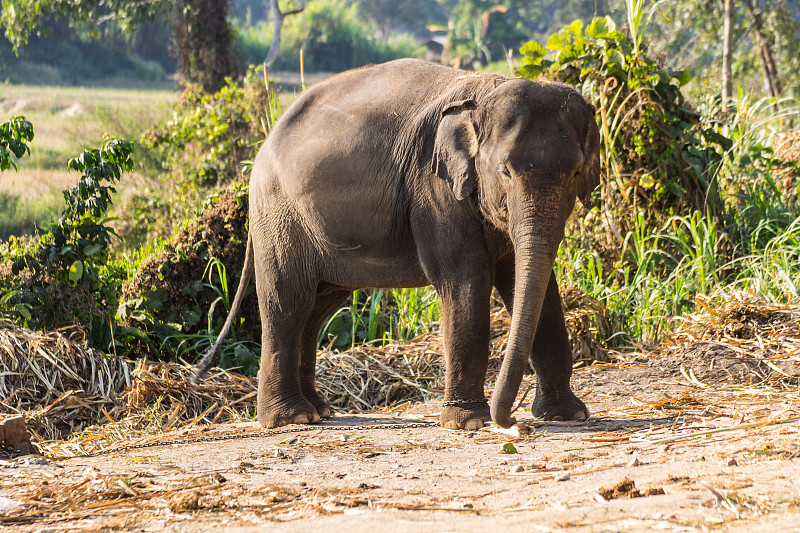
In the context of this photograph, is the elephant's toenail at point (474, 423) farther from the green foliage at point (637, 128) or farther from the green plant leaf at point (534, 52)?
the green plant leaf at point (534, 52)

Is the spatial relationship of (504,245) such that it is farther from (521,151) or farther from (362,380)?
(362,380)

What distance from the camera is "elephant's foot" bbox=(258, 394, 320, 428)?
207 inches

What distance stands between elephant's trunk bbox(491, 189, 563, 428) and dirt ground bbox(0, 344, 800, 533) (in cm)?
25

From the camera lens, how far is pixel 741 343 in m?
5.84

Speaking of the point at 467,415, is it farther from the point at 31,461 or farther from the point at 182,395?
the point at 182,395

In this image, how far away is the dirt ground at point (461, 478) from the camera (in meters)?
2.71

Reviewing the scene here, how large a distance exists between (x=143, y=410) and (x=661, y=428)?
3287mm

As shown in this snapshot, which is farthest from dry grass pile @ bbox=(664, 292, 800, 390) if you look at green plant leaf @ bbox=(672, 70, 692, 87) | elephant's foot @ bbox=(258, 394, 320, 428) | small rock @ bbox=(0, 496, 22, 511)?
small rock @ bbox=(0, 496, 22, 511)

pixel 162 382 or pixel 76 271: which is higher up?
pixel 76 271

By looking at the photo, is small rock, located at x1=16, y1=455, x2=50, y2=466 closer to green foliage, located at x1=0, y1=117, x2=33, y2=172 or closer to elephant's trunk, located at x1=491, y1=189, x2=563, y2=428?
elephant's trunk, located at x1=491, y1=189, x2=563, y2=428

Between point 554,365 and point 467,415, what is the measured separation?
1.76ft

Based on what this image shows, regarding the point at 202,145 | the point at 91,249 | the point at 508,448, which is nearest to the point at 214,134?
the point at 202,145

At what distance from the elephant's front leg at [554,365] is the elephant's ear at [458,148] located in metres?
0.75

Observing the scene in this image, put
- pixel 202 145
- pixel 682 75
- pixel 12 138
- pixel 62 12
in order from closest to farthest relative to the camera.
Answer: pixel 12 138 < pixel 682 75 < pixel 202 145 < pixel 62 12
